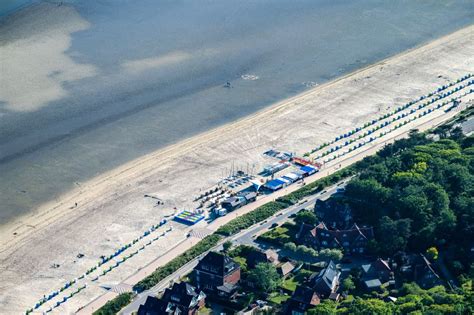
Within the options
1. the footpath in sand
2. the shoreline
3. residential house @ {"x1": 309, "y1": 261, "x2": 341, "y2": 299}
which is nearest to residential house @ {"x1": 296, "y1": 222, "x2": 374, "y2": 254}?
residential house @ {"x1": 309, "y1": 261, "x2": 341, "y2": 299}

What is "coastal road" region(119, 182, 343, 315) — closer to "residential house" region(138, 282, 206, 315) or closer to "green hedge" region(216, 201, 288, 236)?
"green hedge" region(216, 201, 288, 236)

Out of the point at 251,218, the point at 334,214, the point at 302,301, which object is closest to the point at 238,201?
the point at 251,218

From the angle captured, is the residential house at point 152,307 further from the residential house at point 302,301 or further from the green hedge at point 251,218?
the green hedge at point 251,218

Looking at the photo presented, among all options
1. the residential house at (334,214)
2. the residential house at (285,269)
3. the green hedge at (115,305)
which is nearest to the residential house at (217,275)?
the residential house at (285,269)

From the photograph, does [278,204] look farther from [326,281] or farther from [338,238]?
[326,281]

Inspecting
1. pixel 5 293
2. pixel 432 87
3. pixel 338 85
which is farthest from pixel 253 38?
pixel 5 293

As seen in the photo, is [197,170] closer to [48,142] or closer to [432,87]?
[48,142]
